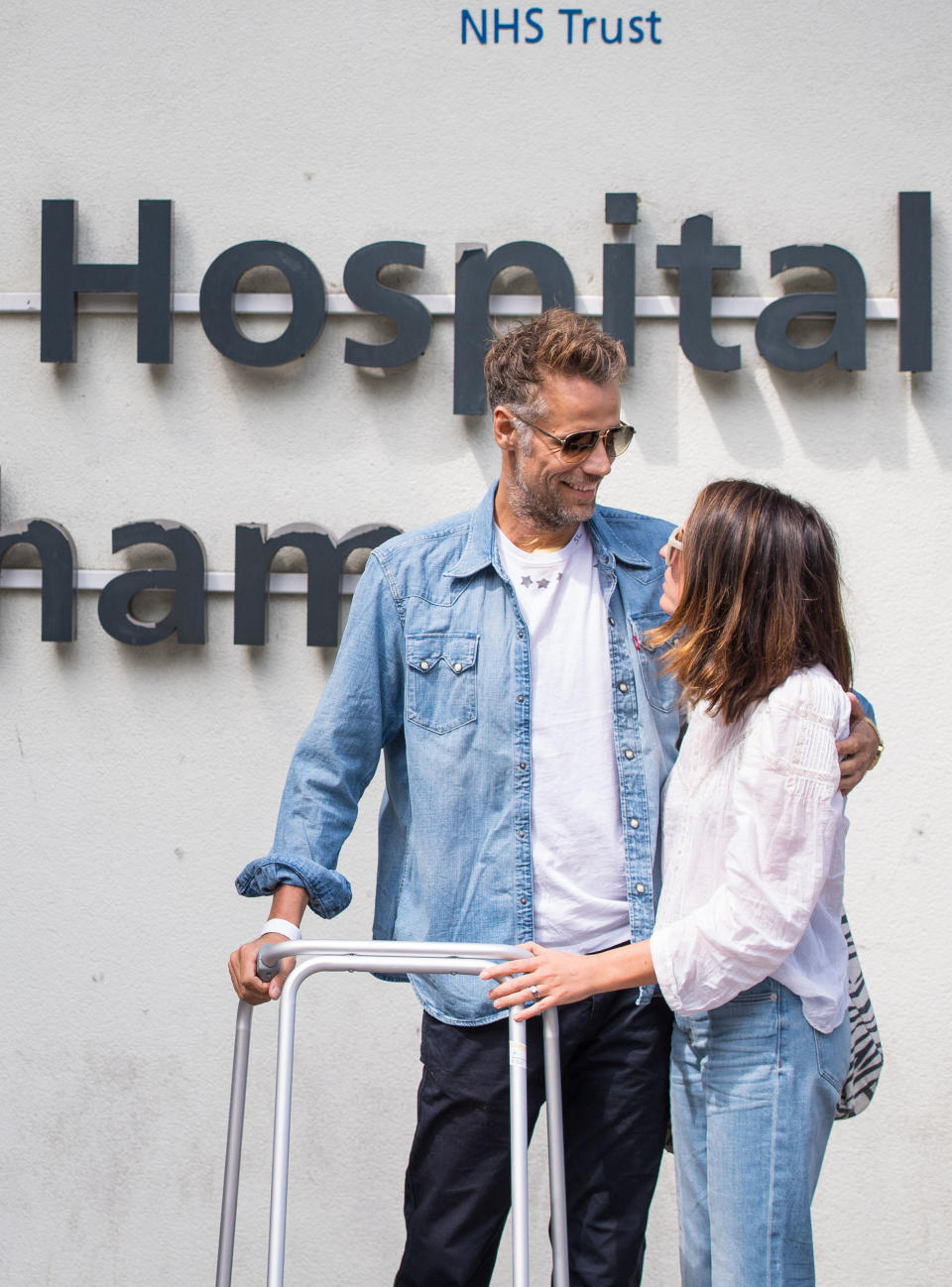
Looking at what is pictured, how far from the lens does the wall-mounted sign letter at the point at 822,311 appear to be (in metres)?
2.73

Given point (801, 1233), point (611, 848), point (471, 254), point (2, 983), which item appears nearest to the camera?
point (801, 1233)

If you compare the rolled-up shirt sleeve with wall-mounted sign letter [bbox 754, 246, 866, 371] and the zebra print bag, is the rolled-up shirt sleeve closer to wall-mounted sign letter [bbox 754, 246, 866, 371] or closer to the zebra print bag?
the zebra print bag

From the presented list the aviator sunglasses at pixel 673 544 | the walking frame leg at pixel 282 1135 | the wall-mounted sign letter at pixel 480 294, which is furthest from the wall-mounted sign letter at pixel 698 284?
the walking frame leg at pixel 282 1135

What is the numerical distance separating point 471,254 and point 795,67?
92 centimetres

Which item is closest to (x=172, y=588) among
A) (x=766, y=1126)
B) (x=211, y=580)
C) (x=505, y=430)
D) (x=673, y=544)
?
(x=211, y=580)

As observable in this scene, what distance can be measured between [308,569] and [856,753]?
5.02 feet

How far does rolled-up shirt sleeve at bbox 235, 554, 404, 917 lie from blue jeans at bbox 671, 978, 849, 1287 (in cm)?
66

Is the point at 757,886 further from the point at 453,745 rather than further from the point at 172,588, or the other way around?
the point at 172,588

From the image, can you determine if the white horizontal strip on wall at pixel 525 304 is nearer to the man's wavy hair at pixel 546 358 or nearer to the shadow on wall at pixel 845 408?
the shadow on wall at pixel 845 408

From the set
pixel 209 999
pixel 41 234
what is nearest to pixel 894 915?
pixel 209 999

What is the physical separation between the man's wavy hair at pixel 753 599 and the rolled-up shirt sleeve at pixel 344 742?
1.92 ft

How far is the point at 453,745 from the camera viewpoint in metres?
1.92

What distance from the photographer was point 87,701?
9.55ft

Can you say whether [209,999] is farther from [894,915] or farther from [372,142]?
[372,142]
